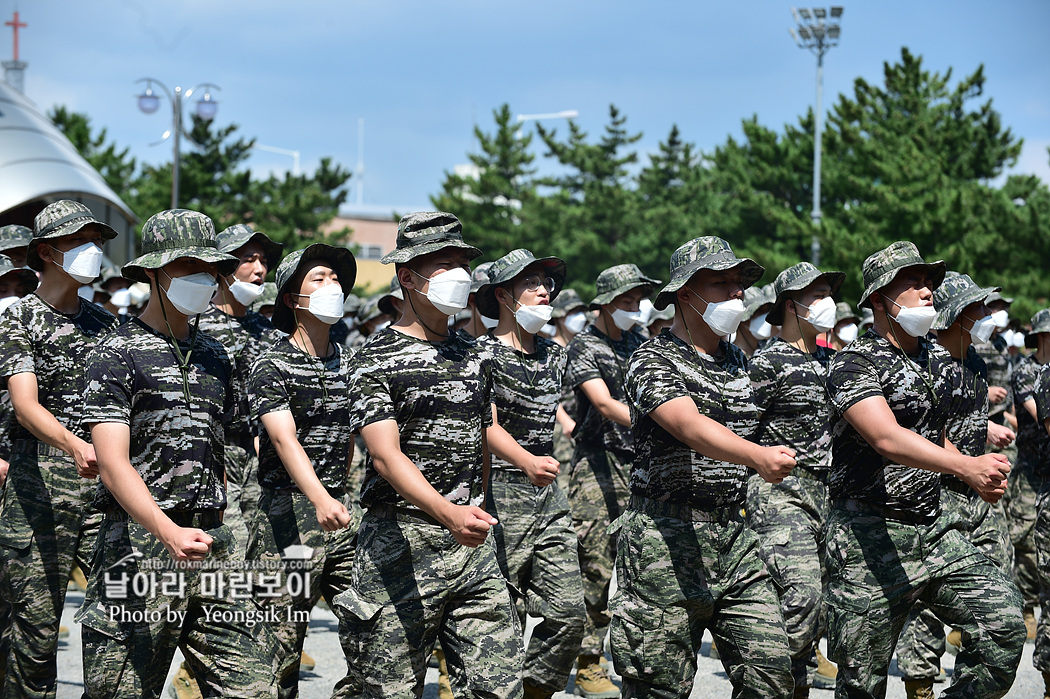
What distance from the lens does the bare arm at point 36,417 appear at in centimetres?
569

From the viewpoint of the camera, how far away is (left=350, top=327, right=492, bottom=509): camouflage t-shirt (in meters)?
4.95

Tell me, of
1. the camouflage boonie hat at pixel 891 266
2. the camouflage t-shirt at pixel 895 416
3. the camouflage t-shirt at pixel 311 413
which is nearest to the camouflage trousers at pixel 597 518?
the camouflage t-shirt at pixel 311 413

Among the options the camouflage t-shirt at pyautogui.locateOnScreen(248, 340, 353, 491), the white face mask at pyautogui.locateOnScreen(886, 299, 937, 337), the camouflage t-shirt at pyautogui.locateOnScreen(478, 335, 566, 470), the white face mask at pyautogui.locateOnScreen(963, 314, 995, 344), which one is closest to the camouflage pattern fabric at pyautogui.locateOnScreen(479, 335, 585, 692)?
the camouflage t-shirt at pyautogui.locateOnScreen(478, 335, 566, 470)

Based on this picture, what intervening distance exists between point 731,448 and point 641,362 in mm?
751

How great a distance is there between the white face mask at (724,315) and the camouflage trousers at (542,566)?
1.93 m

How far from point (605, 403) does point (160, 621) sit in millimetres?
3944

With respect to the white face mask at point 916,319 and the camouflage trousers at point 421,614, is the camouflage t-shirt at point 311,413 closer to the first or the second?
the camouflage trousers at point 421,614

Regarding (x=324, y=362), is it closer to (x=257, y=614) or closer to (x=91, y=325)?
(x=91, y=325)

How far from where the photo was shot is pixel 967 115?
35750 millimetres

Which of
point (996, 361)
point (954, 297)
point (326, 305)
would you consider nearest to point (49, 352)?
point (326, 305)

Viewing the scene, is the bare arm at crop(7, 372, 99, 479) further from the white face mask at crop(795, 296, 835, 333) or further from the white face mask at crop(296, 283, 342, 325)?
the white face mask at crop(795, 296, 835, 333)

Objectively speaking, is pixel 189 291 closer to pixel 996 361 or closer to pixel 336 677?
pixel 336 677

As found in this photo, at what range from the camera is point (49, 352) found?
Result: 20.5ft

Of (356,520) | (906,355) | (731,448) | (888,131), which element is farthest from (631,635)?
(888,131)
